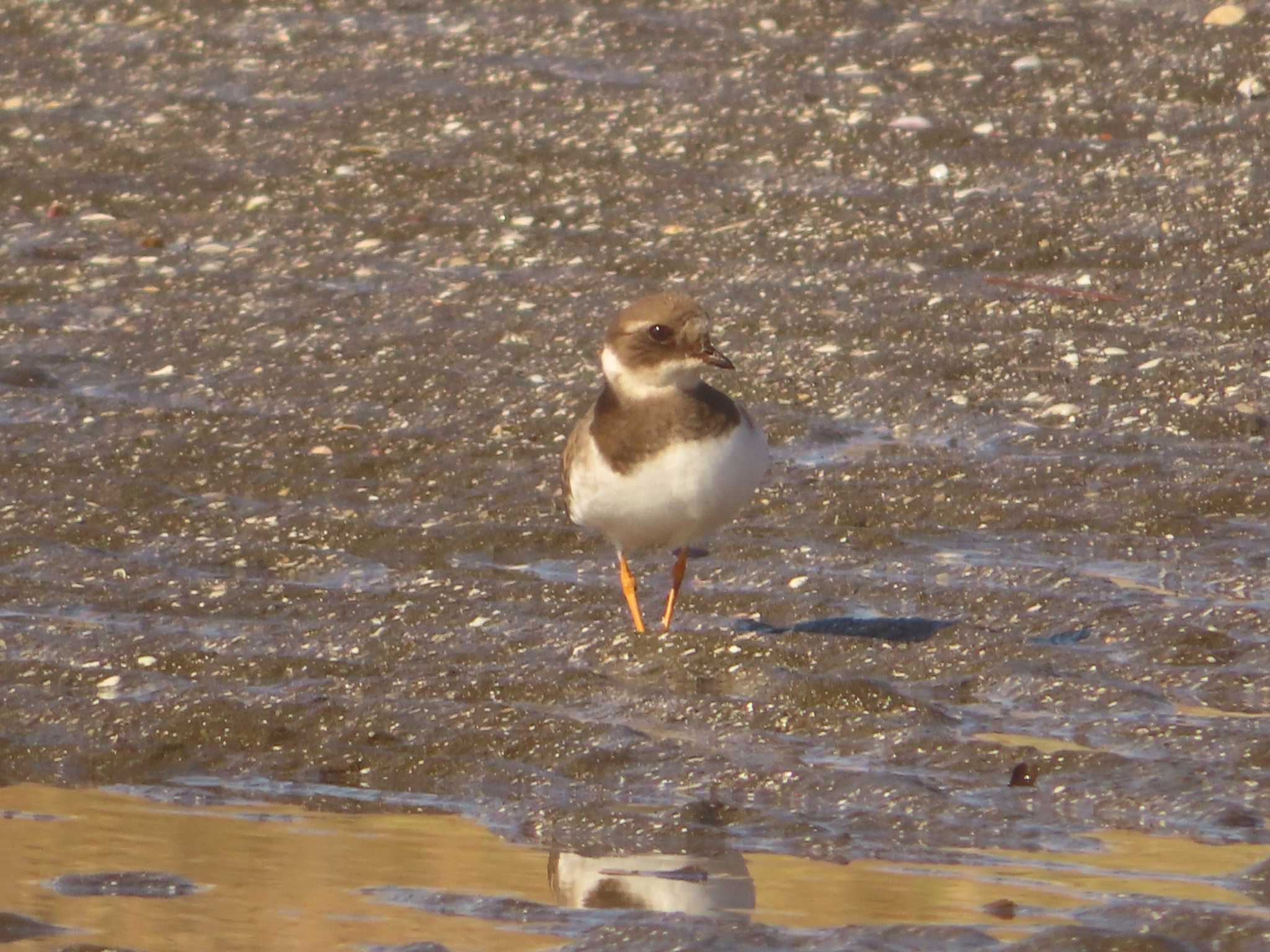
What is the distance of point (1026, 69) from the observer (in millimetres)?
15133

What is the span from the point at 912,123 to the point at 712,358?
6.68m

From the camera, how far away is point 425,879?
629 centimetres

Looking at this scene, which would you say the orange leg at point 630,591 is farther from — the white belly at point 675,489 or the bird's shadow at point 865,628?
the bird's shadow at point 865,628

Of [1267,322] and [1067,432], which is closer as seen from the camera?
[1067,432]

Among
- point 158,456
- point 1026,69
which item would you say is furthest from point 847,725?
point 1026,69

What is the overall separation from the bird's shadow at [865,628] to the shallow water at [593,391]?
0.03 metres

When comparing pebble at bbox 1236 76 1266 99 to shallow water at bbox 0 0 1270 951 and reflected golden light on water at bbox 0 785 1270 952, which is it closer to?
shallow water at bbox 0 0 1270 951

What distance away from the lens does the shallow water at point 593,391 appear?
→ 7133 mm

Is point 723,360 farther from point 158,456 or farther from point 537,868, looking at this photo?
point 158,456

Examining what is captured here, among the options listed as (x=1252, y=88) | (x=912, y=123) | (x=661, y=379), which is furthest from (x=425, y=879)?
(x=1252, y=88)

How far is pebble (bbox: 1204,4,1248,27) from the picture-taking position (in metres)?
15.5

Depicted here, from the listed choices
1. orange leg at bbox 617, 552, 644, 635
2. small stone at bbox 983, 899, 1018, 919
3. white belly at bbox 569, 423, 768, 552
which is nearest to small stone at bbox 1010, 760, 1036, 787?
small stone at bbox 983, 899, 1018, 919

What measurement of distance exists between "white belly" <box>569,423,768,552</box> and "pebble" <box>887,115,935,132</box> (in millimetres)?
6470

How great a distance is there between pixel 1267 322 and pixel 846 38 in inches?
208
